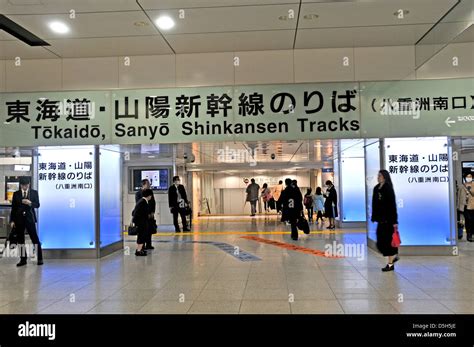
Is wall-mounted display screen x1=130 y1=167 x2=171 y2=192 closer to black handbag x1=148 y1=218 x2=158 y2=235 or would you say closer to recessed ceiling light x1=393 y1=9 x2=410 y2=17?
black handbag x1=148 y1=218 x2=158 y2=235

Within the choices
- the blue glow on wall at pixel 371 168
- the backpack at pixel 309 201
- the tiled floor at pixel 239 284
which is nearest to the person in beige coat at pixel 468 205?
the tiled floor at pixel 239 284

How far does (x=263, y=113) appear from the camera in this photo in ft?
25.9

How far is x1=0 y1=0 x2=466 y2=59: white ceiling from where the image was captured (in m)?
6.05

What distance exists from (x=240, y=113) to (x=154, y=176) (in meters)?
7.42

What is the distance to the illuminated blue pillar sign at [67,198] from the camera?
27.7ft

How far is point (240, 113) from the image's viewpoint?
790 cm

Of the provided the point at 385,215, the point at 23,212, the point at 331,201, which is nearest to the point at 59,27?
the point at 23,212

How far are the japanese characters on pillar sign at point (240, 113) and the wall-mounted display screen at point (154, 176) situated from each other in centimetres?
643

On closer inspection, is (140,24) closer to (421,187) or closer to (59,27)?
(59,27)

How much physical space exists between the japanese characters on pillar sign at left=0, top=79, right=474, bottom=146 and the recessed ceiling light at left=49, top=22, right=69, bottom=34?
4.62ft

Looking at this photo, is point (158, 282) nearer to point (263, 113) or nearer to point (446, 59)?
point (263, 113)
